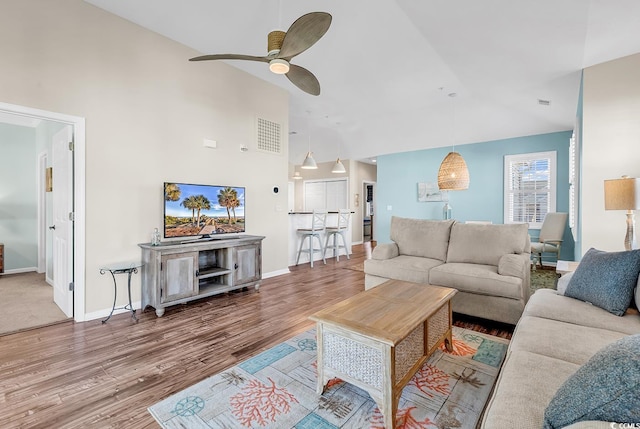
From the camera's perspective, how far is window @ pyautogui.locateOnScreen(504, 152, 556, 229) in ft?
19.4

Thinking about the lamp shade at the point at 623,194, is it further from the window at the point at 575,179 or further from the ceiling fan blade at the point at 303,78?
the ceiling fan blade at the point at 303,78

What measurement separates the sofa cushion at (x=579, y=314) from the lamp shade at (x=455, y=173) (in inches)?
94.1

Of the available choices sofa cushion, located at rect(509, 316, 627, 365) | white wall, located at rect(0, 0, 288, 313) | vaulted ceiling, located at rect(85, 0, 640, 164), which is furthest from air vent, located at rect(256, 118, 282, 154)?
sofa cushion, located at rect(509, 316, 627, 365)

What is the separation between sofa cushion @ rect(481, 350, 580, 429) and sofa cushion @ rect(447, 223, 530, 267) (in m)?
2.08

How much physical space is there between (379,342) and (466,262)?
7.83ft

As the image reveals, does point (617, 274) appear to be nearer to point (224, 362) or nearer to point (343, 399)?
point (343, 399)

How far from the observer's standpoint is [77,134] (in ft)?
9.80

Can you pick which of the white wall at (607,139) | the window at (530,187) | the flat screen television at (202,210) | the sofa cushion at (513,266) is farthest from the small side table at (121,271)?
the window at (530,187)

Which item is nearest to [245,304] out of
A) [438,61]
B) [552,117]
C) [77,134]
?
[77,134]

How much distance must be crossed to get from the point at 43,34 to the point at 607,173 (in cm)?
576

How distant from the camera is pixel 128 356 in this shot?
7.62 ft

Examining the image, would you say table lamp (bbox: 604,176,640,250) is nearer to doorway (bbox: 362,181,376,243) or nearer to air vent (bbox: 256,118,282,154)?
air vent (bbox: 256,118,282,154)

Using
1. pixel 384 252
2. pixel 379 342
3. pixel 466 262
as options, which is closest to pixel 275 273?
pixel 384 252

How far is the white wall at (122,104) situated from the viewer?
8.96ft
